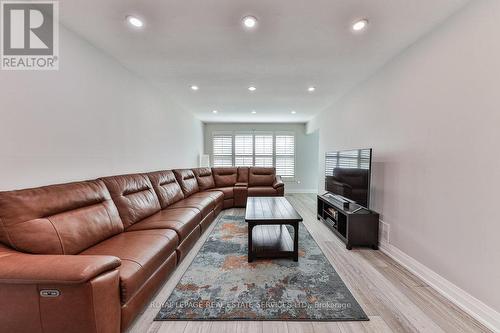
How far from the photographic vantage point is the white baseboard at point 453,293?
1495 millimetres

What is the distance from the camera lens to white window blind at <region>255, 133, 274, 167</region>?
23.7 ft

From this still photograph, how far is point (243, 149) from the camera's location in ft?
23.9

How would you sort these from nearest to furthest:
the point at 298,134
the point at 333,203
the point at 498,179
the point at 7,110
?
the point at 498,179
the point at 7,110
the point at 333,203
the point at 298,134

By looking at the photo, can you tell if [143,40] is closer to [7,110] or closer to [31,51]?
[31,51]

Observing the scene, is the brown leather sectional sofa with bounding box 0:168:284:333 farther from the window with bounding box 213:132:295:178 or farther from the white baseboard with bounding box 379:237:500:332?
the window with bounding box 213:132:295:178

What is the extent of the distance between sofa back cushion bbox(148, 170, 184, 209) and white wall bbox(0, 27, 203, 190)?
32 centimetres

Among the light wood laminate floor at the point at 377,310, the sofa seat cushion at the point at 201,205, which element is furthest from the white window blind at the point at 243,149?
the light wood laminate floor at the point at 377,310

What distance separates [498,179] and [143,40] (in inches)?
131

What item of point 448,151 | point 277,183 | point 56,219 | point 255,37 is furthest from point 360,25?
point 277,183

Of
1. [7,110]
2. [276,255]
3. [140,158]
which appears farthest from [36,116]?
[276,255]

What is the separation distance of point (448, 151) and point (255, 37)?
2.09m

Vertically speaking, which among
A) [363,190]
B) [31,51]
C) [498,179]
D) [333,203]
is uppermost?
[31,51]

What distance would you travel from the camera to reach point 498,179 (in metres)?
1.48

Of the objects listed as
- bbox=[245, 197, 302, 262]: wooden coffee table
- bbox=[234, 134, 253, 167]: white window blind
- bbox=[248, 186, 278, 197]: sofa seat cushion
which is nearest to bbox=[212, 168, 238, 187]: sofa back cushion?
bbox=[248, 186, 278, 197]: sofa seat cushion
